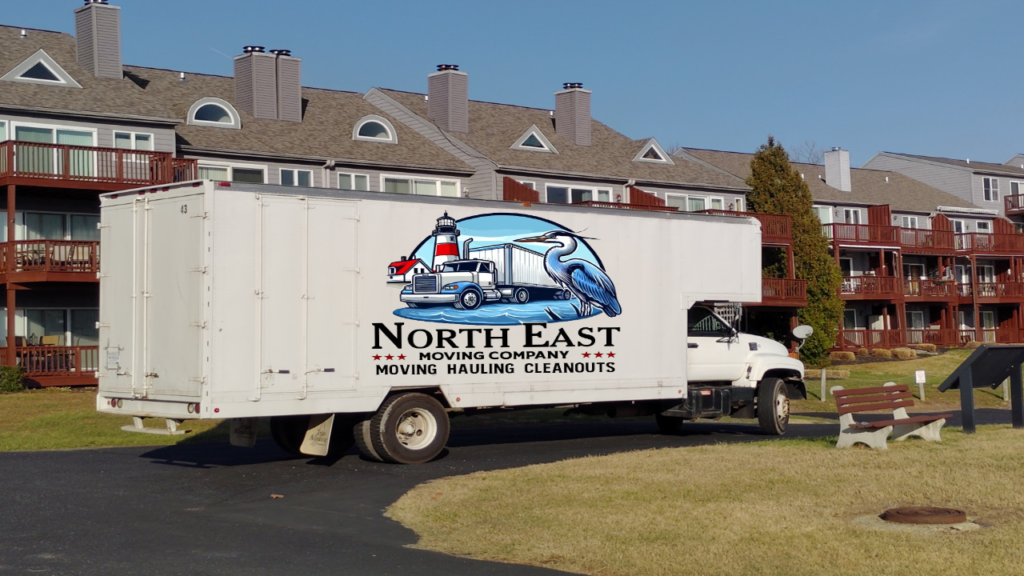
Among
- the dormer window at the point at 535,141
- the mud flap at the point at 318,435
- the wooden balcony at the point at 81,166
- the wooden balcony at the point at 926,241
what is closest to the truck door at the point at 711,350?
the mud flap at the point at 318,435

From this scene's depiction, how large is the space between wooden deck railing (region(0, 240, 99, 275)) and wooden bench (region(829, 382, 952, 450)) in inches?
851

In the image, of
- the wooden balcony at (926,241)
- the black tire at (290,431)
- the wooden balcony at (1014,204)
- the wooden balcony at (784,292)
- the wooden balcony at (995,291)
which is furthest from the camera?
the wooden balcony at (1014,204)

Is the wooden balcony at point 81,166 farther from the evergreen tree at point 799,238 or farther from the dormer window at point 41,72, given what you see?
the evergreen tree at point 799,238

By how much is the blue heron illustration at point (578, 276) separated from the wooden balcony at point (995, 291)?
5043cm

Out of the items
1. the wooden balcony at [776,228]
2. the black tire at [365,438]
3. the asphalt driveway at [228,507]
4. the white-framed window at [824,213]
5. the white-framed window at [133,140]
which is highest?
the white-framed window at [824,213]

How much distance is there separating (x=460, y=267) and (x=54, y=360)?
61.7 ft

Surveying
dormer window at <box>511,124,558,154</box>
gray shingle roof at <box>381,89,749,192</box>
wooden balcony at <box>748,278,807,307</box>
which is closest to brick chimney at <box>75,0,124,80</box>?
gray shingle roof at <box>381,89,749,192</box>

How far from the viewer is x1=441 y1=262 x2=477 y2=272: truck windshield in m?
15.2

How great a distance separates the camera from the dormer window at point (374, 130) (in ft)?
129

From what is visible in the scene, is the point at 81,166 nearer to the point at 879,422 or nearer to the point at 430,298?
the point at 430,298

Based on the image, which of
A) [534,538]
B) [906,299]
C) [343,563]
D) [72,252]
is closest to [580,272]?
[534,538]

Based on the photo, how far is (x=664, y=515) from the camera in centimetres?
1048

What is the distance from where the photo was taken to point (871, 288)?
54656 mm

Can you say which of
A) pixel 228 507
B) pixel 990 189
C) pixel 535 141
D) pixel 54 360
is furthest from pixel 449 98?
pixel 990 189
